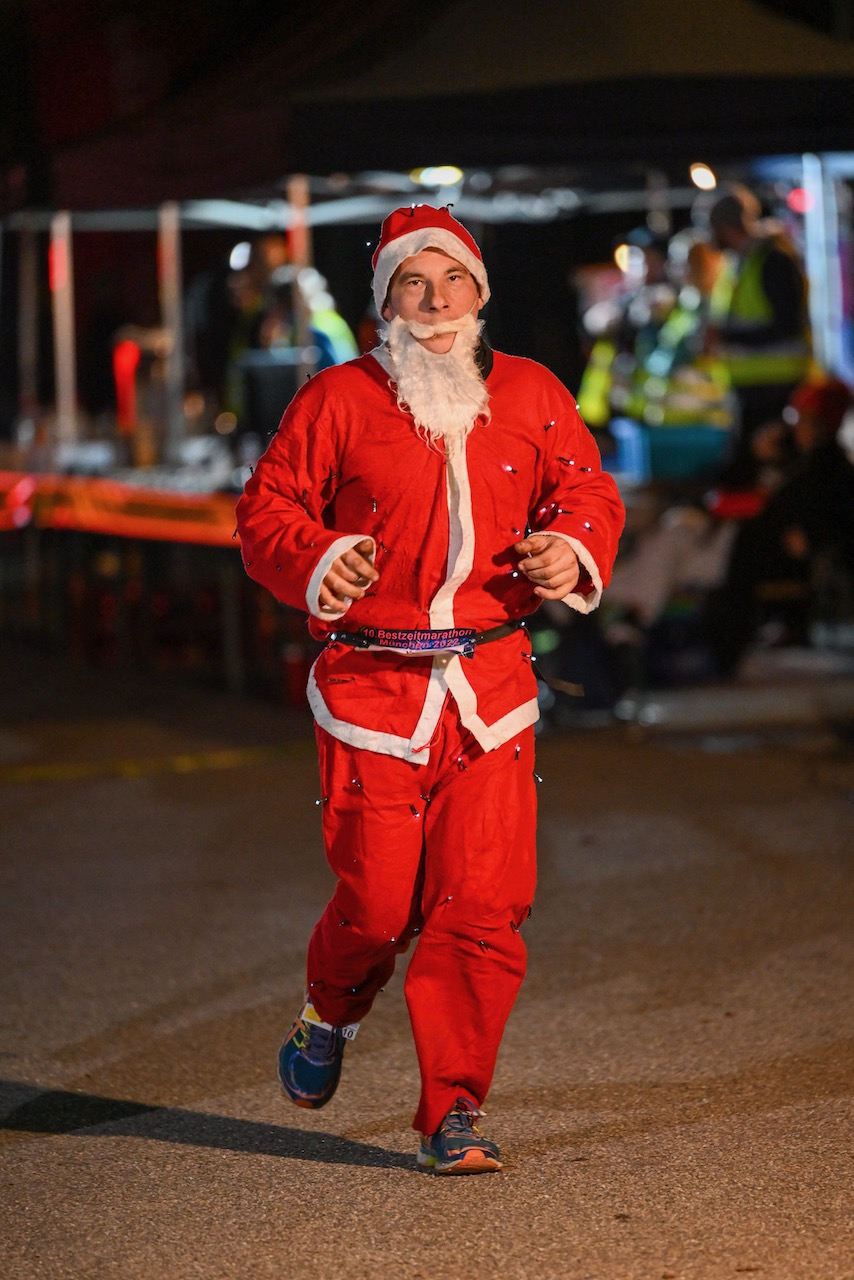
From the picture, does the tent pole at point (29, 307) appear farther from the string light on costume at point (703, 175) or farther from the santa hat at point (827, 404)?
the santa hat at point (827, 404)

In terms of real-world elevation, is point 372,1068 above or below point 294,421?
below

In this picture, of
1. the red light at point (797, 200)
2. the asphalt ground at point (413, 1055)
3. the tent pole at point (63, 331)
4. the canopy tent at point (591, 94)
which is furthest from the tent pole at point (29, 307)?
the asphalt ground at point (413, 1055)

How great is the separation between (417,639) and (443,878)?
48 cm

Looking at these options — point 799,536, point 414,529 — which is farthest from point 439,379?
point 799,536

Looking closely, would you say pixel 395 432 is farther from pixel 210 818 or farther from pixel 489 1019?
pixel 210 818

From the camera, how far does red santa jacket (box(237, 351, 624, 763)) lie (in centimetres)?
418

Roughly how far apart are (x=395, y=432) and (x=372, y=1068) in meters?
1.61

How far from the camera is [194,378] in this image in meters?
15.0

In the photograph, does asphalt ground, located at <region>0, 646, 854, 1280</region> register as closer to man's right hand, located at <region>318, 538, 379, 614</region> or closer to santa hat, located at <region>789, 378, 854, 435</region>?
man's right hand, located at <region>318, 538, 379, 614</region>

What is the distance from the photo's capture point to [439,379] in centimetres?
418

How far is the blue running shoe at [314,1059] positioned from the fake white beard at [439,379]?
4.14 ft

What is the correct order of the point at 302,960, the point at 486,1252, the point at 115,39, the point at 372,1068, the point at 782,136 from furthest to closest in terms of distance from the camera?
A: the point at 115,39 → the point at 782,136 → the point at 302,960 → the point at 372,1068 → the point at 486,1252

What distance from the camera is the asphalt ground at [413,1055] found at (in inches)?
150

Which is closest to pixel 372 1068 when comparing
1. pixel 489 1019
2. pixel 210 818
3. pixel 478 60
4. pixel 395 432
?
pixel 489 1019
